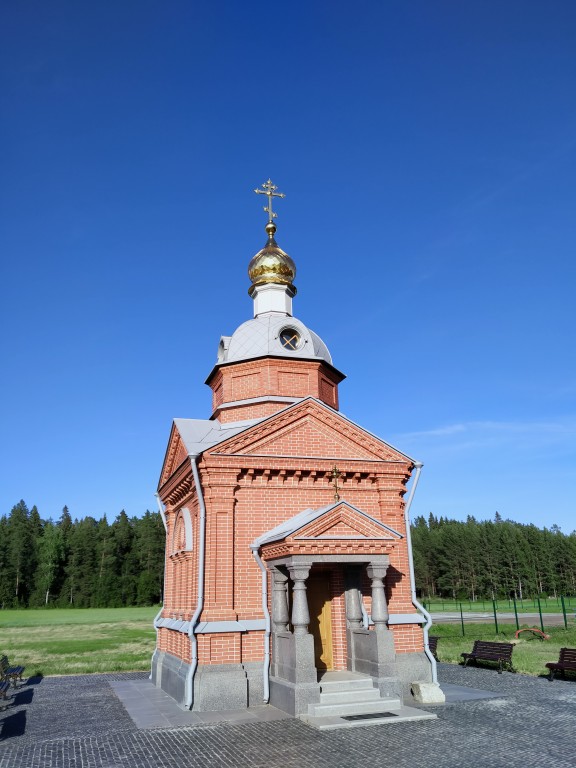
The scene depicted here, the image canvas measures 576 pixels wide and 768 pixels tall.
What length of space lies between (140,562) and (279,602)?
6026 centimetres

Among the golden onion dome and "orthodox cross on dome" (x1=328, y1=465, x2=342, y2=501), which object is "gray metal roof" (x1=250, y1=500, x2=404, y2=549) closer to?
"orthodox cross on dome" (x1=328, y1=465, x2=342, y2=501)

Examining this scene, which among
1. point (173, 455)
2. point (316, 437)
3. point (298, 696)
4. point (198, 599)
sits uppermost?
point (173, 455)

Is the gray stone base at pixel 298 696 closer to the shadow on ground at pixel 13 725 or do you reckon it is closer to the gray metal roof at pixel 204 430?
the shadow on ground at pixel 13 725

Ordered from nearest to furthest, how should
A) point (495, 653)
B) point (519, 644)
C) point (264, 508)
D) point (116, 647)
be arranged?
point (264, 508), point (495, 653), point (519, 644), point (116, 647)

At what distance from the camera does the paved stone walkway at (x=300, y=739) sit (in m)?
8.20

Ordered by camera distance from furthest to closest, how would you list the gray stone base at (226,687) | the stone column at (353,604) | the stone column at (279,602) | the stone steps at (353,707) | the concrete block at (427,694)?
the stone column at (353,604) → the stone column at (279,602) → the concrete block at (427,694) → the gray stone base at (226,687) → the stone steps at (353,707)

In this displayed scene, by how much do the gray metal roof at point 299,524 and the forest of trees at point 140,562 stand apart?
57.5m

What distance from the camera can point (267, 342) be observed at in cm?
1620

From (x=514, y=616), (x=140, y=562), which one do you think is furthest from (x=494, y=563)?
(x=140, y=562)

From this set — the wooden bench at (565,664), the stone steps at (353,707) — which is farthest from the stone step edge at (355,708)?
the wooden bench at (565,664)

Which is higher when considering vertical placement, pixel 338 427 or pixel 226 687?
pixel 338 427

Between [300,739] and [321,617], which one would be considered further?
[321,617]

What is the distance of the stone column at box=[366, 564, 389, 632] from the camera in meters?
11.8

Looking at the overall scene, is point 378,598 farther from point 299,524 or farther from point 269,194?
point 269,194
